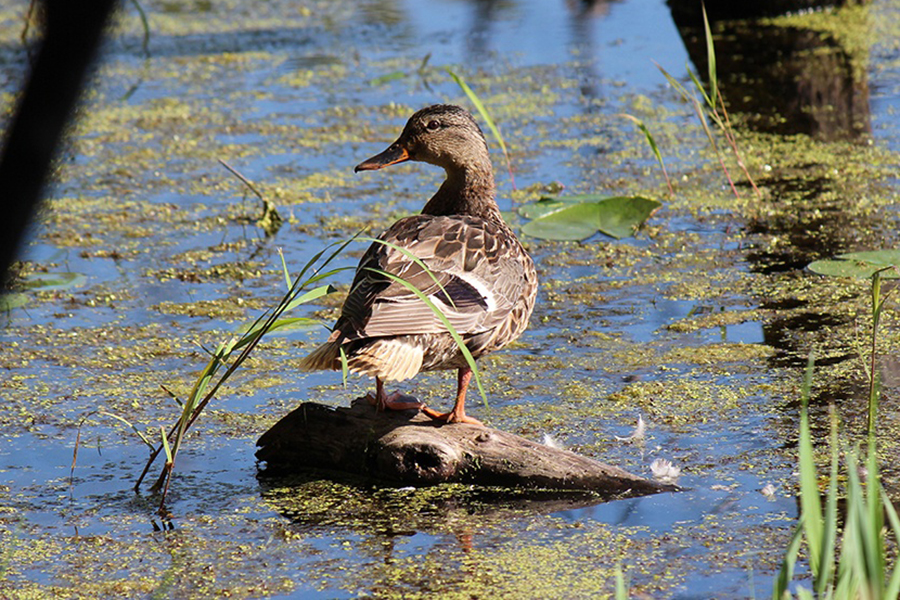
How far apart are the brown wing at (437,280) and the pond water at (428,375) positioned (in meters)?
0.33

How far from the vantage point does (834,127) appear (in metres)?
7.10

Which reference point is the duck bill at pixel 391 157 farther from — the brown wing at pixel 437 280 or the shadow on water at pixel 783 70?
the shadow on water at pixel 783 70

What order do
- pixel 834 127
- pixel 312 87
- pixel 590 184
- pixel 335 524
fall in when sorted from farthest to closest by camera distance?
pixel 312 87, pixel 834 127, pixel 590 184, pixel 335 524

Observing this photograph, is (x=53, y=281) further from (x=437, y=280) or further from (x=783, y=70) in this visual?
(x=783, y=70)

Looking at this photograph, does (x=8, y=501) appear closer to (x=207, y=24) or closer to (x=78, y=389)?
(x=78, y=389)

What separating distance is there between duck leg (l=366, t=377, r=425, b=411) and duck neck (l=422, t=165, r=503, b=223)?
34.8 inches

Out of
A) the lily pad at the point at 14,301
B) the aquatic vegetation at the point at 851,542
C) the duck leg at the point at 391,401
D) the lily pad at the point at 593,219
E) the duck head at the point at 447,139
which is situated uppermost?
the aquatic vegetation at the point at 851,542

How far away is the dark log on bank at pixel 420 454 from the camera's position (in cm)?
326

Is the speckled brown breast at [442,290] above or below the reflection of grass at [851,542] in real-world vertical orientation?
below

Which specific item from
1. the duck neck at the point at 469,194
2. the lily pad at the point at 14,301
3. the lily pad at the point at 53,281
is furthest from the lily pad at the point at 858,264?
the lily pad at the point at 14,301

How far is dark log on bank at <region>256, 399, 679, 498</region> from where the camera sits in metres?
3.26

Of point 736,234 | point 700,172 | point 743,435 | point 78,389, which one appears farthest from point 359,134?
point 743,435

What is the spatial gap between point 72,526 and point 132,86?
19.8 feet

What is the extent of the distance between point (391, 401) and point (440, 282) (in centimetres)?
39
